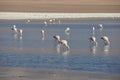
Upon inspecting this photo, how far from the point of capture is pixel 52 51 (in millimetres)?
20297

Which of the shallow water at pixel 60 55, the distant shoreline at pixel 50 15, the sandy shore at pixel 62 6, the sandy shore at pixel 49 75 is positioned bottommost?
the sandy shore at pixel 49 75

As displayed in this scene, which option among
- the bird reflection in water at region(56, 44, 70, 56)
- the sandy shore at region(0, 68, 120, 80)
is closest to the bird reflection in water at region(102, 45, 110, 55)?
the bird reflection in water at region(56, 44, 70, 56)

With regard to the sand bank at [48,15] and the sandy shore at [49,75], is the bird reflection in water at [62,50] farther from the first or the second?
the sand bank at [48,15]

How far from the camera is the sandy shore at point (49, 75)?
45.9 feet

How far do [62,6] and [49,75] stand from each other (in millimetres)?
55074

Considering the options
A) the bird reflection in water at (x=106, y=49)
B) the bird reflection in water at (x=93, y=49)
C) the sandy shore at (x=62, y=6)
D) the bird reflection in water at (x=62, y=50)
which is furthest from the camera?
the sandy shore at (x=62, y=6)

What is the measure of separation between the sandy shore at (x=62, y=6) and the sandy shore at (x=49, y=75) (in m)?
46.1

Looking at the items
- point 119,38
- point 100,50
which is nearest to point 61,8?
point 119,38

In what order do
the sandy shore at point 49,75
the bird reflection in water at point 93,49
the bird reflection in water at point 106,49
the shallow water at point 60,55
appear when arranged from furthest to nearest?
the bird reflection in water at point 93,49
the bird reflection in water at point 106,49
the shallow water at point 60,55
the sandy shore at point 49,75

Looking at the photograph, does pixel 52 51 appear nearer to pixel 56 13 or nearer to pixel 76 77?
pixel 76 77

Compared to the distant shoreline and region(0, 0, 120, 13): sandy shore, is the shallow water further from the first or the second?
region(0, 0, 120, 13): sandy shore

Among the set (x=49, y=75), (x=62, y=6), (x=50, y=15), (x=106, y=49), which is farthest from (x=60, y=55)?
(x=62, y=6)

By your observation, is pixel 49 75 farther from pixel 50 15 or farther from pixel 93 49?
pixel 50 15

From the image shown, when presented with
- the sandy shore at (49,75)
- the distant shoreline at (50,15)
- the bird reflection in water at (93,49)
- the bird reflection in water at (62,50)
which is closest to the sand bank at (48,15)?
the distant shoreline at (50,15)
